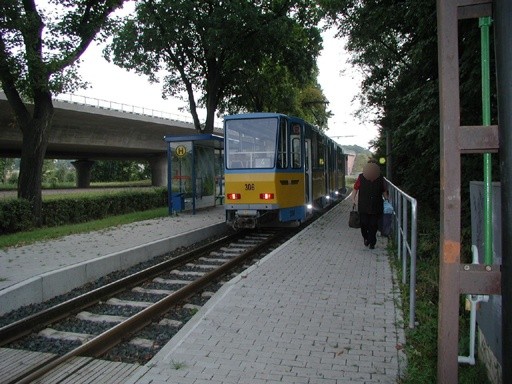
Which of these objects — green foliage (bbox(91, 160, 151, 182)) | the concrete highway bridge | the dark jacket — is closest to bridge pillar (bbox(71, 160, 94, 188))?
the concrete highway bridge

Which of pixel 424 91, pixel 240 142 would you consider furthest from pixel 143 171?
pixel 424 91

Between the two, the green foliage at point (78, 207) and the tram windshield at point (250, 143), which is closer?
the tram windshield at point (250, 143)

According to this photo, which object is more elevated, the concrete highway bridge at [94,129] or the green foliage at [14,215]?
the concrete highway bridge at [94,129]

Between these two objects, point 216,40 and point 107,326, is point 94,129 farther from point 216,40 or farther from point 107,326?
point 107,326

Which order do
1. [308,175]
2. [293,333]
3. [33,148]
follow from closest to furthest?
[293,333]
[308,175]
[33,148]

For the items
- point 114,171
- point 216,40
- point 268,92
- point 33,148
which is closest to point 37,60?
point 33,148

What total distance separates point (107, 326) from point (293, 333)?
2.53 meters

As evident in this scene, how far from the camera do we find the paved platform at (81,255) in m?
7.05

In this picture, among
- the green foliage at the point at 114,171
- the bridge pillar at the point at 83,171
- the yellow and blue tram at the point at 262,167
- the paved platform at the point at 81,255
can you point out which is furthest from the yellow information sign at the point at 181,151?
the green foliage at the point at 114,171

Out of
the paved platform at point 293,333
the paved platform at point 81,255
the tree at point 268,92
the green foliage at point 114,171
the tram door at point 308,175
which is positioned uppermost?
the tree at point 268,92

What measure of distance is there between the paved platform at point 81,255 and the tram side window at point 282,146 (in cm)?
299

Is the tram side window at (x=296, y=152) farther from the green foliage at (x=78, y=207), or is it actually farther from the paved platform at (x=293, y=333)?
the green foliage at (x=78, y=207)

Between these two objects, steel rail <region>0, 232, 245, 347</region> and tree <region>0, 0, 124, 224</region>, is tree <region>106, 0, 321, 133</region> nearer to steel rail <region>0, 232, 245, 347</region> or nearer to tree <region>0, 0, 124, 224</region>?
tree <region>0, 0, 124, 224</region>

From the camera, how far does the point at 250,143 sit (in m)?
13.0
